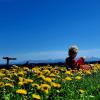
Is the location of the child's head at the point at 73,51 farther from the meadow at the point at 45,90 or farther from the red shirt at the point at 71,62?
the meadow at the point at 45,90

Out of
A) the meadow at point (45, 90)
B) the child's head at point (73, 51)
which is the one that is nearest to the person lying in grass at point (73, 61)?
the child's head at point (73, 51)

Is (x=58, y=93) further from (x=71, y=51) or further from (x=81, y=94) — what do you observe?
(x=71, y=51)

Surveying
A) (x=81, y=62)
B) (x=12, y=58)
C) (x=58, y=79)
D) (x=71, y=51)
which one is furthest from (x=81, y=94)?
(x=12, y=58)

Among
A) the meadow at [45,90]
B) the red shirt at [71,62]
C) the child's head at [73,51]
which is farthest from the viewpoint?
the red shirt at [71,62]

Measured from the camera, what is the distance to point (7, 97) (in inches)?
230

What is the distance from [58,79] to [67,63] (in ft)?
12.8

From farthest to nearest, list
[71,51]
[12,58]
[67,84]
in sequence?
[12,58] < [71,51] < [67,84]

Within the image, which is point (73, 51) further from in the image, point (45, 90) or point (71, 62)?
point (45, 90)

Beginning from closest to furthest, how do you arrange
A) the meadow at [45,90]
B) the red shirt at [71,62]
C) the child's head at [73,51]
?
the meadow at [45,90], the child's head at [73,51], the red shirt at [71,62]

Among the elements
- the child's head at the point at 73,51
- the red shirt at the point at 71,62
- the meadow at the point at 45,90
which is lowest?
the meadow at the point at 45,90

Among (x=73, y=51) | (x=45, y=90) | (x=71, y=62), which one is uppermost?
(x=73, y=51)

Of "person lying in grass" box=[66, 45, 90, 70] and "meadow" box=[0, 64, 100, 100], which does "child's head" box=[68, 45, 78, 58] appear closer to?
"person lying in grass" box=[66, 45, 90, 70]

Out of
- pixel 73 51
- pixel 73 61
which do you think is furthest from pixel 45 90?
pixel 73 61

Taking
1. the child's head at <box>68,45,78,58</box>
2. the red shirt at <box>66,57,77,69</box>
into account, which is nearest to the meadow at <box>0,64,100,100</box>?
the child's head at <box>68,45,78,58</box>
